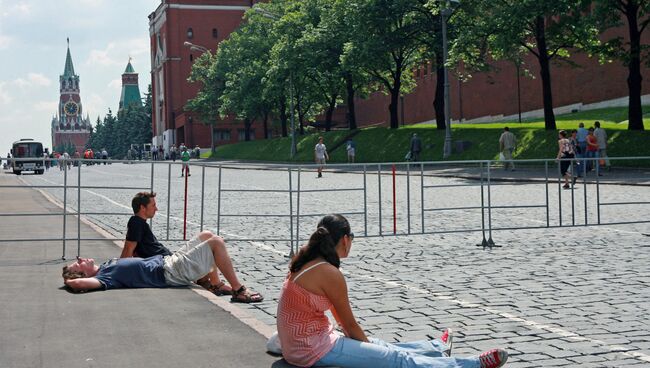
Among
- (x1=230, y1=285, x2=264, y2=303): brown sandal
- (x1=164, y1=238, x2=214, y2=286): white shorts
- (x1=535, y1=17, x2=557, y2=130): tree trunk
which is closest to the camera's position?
(x1=230, y1=285, x2=264, y2=303): brown sandal

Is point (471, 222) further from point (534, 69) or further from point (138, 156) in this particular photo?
point (138, 156)

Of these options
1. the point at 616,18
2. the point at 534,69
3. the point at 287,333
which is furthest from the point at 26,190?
the point at 534,69

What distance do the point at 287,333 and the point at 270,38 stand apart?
253 feet

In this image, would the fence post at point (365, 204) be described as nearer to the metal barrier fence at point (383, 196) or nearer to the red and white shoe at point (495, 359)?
the metal barrier fence at point (383, 196)

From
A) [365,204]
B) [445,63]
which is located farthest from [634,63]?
[365,204]

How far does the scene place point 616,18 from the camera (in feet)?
122

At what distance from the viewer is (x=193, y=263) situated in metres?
10.6

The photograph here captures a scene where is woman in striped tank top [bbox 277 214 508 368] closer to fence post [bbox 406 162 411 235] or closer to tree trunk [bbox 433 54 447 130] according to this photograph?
fence post [bbox 406 162 411 235]

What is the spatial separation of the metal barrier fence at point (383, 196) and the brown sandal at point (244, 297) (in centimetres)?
452

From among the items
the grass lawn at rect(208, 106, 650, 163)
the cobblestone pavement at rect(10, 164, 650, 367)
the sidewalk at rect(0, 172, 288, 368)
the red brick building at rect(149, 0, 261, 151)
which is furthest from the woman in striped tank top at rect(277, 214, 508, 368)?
the red brick building at rect(149, 0, 261, 151)

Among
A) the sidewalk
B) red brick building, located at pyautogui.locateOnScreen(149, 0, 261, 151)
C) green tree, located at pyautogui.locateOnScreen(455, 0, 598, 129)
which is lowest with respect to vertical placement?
the sidewalk

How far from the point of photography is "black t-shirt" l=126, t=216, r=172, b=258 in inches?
434

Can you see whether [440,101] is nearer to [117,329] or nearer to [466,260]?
[466,260]

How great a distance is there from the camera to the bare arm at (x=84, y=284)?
10258mm
